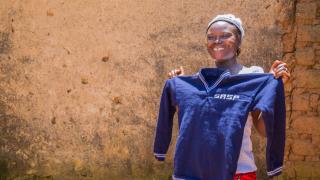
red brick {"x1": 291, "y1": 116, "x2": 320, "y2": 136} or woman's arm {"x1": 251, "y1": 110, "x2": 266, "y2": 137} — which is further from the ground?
woman's arm {"x1": 251, "y1": 110, "x2": 266, "y2": 137}

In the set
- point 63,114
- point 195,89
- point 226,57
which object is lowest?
point 63,114

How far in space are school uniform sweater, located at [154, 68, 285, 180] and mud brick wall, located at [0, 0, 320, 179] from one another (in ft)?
5.67

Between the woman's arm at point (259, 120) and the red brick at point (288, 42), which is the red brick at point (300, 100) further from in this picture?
the woman's arm at point (259, 120)

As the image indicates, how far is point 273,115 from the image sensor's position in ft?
8.45

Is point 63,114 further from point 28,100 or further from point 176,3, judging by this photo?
point 176,3

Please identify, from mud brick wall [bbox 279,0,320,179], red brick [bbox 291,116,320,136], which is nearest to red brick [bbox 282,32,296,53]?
mud brick wall [bbox 279,0,320,179]

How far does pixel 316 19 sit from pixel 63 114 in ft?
8.24

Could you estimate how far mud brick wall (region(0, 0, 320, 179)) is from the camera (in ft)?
14.3

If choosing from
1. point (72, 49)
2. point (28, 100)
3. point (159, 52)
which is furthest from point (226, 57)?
point (28, 100)

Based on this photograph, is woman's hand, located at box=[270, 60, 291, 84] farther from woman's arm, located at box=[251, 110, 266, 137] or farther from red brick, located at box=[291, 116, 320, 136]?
red brick, located at box=[291, 116, 320, 136]

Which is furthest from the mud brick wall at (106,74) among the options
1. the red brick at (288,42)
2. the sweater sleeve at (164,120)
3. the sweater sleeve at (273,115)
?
the sweater sleeve at (273,115)

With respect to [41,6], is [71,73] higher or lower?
lower

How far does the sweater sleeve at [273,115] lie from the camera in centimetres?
254

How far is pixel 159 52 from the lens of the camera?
14.8ft
